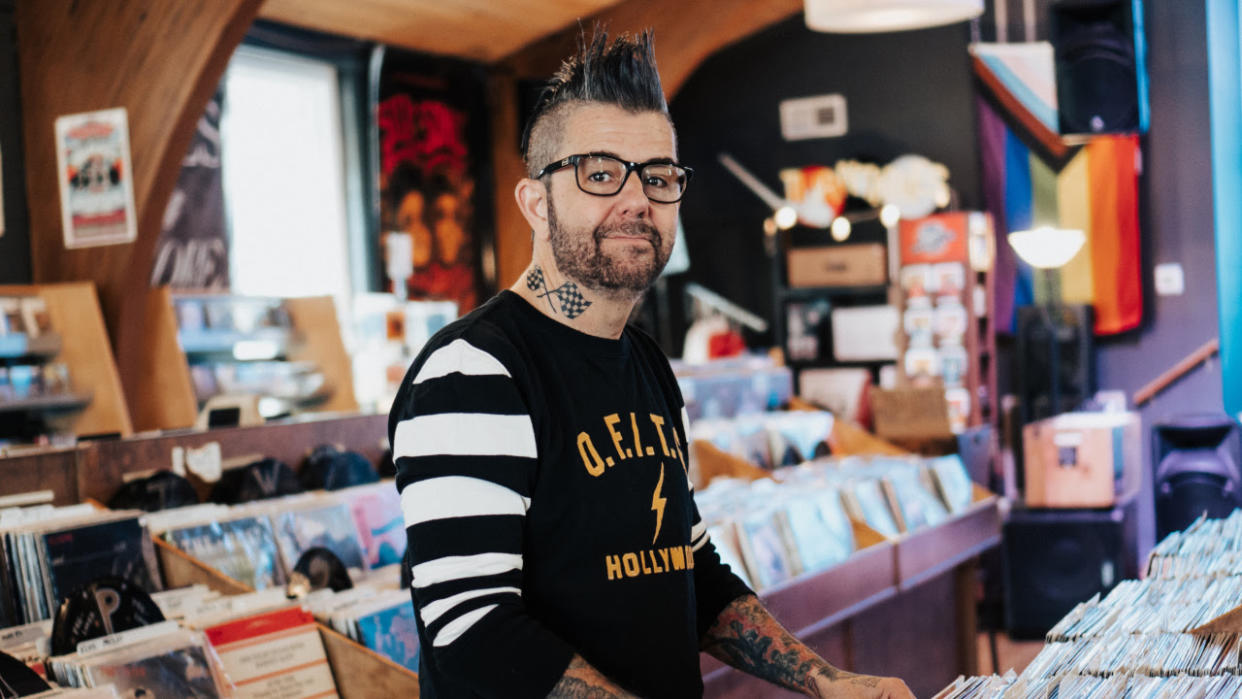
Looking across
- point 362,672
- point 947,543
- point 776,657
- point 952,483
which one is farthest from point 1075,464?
point 776,657

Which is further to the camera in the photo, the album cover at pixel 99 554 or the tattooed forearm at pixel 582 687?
the album cover at pixel 99 554

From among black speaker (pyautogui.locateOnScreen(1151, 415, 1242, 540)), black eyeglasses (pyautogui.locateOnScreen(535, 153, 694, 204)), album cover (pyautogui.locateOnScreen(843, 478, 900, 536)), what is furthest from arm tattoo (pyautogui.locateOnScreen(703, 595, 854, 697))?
black speaker (pyautogui.locateOnScreen(1151, 415, 1242, 540))

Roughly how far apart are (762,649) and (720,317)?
26.1ft

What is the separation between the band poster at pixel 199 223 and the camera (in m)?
6.58

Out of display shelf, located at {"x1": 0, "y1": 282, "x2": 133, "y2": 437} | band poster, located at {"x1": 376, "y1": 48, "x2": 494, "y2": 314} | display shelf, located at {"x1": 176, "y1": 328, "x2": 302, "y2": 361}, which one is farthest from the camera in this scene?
band poster, located at {"x1": 376, "y1": 48, "x2": 494, "y2": 314}

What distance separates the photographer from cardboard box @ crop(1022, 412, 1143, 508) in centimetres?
573

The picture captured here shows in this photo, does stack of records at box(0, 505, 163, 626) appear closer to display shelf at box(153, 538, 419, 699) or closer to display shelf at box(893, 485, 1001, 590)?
display shelf at box(153, 538, 419, 699)

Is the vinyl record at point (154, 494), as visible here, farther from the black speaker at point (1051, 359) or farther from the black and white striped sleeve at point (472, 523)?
the black speaker at point (1051, 359)

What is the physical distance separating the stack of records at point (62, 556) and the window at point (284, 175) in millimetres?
4610

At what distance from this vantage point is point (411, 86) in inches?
313

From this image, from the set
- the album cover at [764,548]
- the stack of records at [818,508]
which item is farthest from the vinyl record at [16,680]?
the album cover at [764,548]

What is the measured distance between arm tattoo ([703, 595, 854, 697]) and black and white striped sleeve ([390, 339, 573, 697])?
1.31ft

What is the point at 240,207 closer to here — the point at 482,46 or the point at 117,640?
the point at 482,46

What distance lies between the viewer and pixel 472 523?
1273 millimetres
